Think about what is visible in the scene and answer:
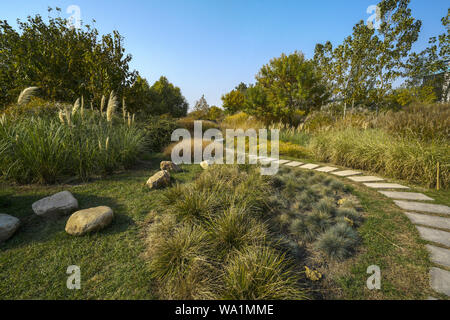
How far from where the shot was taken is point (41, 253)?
1.60 meters

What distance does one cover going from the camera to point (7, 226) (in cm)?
173

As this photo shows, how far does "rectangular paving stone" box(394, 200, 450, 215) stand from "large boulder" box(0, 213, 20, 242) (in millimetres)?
4816

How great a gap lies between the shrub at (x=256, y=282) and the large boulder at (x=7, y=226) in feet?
7.37

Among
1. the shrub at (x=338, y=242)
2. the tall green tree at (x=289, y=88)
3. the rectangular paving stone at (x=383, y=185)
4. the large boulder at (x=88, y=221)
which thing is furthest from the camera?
the tall green tree at (x=289, y=88)

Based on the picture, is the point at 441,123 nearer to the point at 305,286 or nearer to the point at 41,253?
the point at 305,286

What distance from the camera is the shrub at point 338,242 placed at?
1668 millimetres

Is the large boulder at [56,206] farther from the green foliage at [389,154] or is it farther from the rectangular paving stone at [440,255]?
the green foliage at [389,154]

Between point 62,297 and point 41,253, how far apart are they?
69 centimetres

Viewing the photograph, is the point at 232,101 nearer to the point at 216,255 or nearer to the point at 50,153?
the point at 50,153

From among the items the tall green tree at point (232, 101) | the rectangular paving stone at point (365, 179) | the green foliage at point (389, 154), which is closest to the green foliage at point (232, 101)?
the tall green tree at point (232, 101)

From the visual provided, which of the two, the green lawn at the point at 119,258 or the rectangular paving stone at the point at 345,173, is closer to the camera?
the green lawn at the point at 119,258

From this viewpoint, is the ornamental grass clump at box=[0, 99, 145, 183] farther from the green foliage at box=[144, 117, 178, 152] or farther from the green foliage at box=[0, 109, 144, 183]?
the green foliage at box=[144, 117, 178, 152]

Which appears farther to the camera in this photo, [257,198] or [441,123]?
[441,123]
